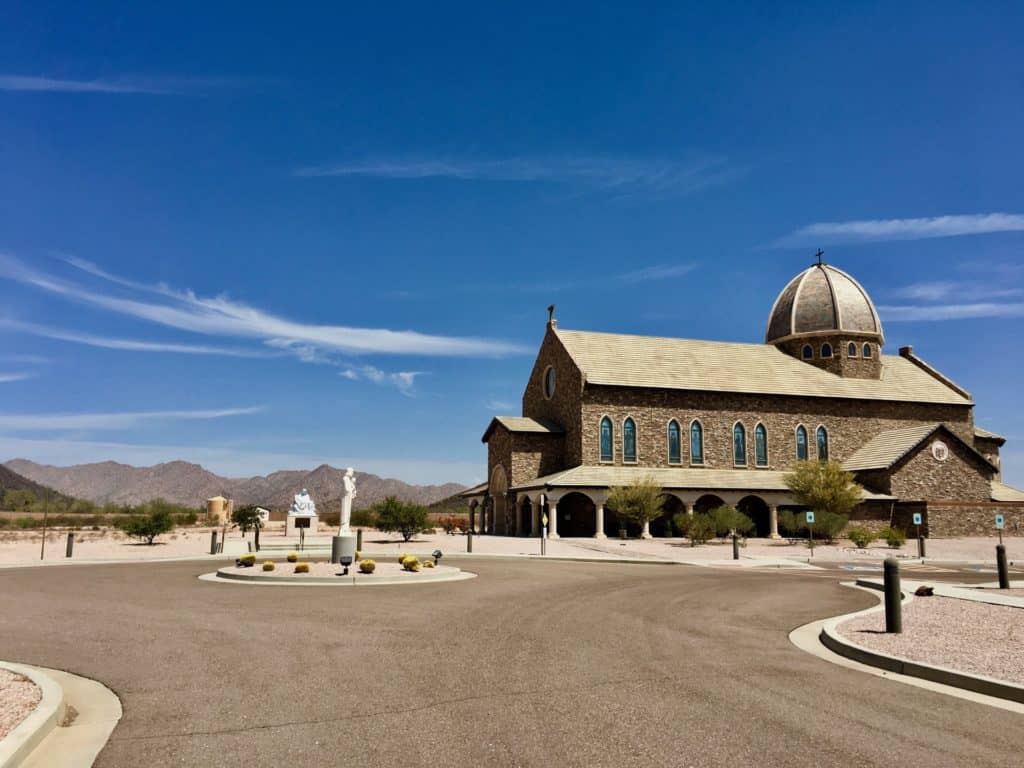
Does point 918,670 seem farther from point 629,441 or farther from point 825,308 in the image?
point 825,308

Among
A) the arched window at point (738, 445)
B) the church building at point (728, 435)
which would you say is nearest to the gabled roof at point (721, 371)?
the church building at point (728, 435)

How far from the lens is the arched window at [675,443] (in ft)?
156

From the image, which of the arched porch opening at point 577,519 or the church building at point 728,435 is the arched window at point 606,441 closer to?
the church building at point 728,435

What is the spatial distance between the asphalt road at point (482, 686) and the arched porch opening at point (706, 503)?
33.4 meters

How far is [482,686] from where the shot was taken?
298 inches

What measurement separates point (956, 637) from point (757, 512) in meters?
40.1

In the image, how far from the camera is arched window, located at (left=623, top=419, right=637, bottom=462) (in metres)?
46.8

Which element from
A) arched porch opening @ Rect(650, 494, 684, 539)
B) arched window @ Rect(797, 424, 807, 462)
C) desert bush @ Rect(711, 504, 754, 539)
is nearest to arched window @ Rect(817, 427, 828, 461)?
arched window @ Rect(797, 424, 807, 462)

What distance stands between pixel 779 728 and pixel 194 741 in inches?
180

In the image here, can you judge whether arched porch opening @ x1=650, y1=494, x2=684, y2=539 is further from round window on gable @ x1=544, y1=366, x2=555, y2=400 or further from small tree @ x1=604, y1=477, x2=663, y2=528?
round window on gable @ x1=544, y1=366, x2=555, y2=400

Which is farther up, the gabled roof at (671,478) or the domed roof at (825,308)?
the domed roof at (825,308)

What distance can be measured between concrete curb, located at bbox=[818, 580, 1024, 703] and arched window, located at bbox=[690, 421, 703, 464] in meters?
37.5

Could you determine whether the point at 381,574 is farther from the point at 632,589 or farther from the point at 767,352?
the point at 767,352

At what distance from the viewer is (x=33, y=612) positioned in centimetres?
1312
